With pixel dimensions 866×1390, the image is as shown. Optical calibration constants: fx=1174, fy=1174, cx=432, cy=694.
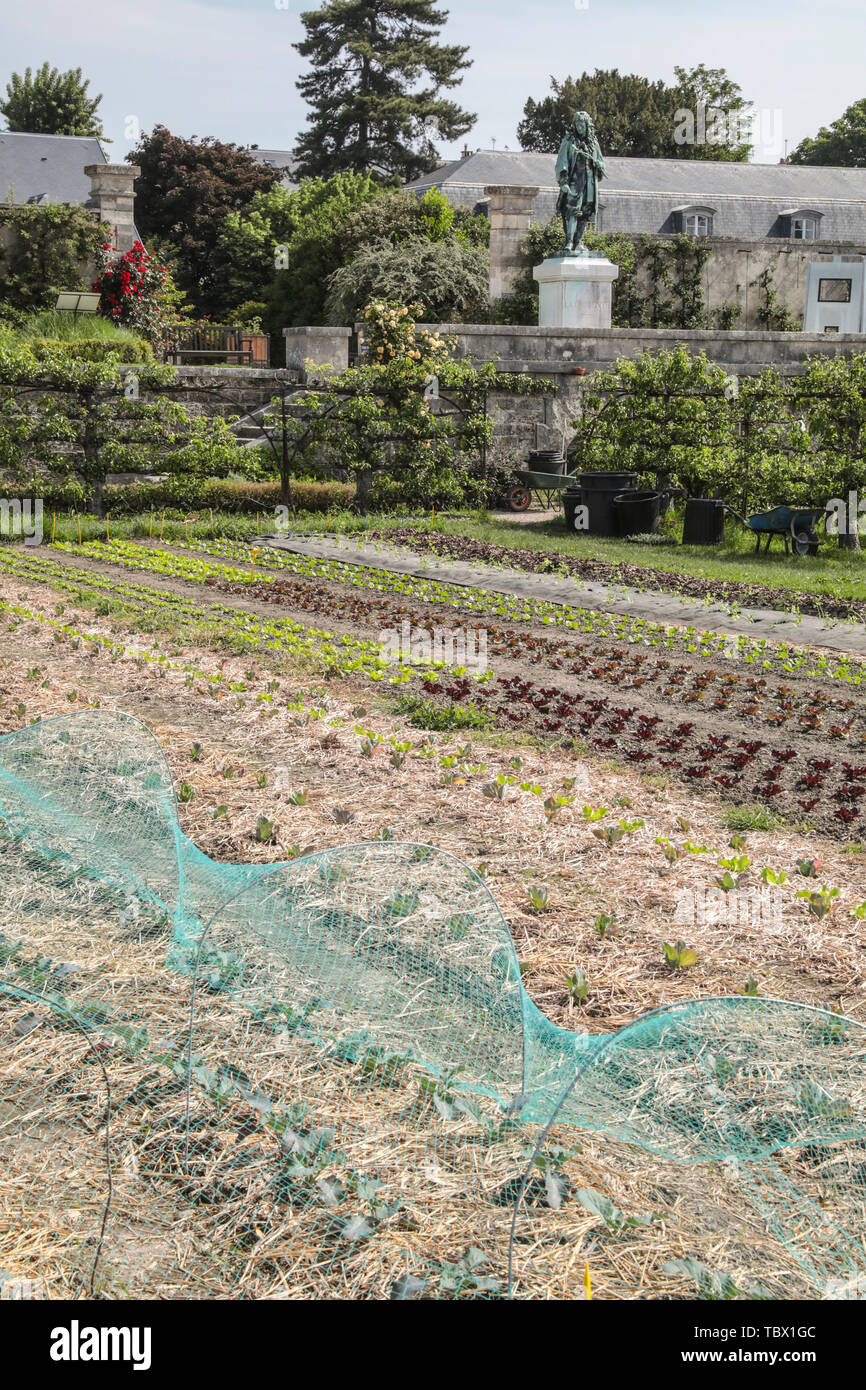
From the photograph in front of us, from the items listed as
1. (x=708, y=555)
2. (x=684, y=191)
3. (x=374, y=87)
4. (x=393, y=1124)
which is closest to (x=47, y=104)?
(x=374, y=87)

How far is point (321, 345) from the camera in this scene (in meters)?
18.7

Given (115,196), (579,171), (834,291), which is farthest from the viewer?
(834,291)

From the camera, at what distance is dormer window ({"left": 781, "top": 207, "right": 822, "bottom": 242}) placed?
3641 cm

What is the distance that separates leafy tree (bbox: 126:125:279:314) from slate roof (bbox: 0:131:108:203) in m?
6.17

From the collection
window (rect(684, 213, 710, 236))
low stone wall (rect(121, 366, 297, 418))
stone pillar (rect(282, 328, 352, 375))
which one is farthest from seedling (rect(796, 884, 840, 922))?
window (rect(684, 213, 710, 236))

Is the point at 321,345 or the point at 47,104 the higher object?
the point at 47,104

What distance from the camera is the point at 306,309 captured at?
3084cm

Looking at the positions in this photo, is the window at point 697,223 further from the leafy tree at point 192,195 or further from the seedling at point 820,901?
the seedling at point 820,901

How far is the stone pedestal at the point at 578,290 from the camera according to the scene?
65.5ft

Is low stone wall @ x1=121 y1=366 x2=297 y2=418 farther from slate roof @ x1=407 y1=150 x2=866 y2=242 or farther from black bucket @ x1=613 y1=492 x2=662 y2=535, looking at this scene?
slate roof @ x1=407 y1=150 x2=866 y2=242

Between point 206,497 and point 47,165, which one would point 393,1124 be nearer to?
point 206,497

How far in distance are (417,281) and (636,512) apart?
A: 10396 millimetres

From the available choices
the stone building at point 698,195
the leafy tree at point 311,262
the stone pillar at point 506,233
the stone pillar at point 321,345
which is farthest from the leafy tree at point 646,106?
the stone pillar at point 321,345
